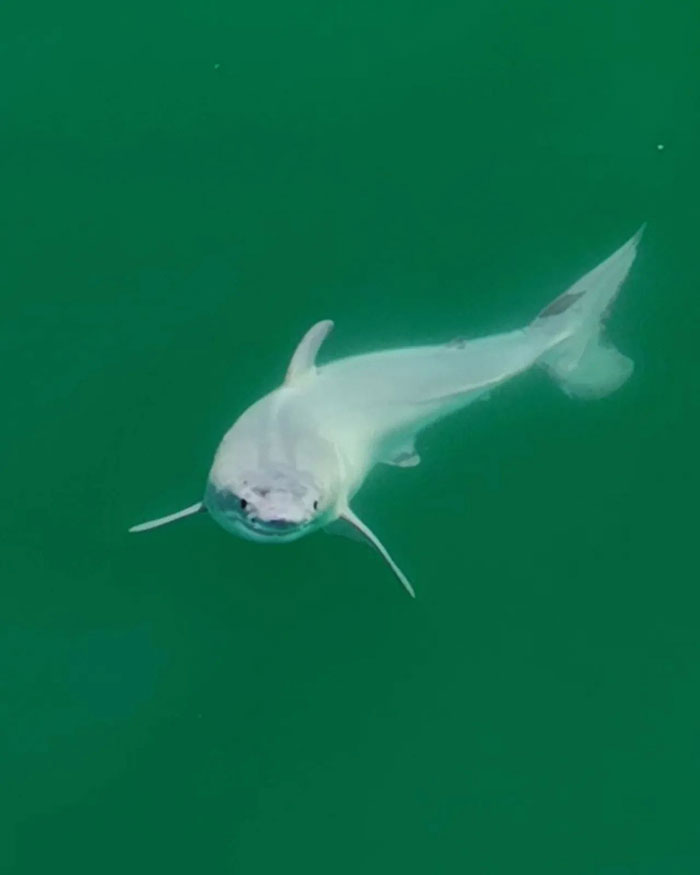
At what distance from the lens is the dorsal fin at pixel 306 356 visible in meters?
7.99

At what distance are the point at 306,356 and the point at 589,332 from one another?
95.8 inches

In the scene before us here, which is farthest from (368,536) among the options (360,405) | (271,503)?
(271,503)

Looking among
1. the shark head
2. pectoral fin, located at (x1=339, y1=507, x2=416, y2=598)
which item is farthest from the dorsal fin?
the shark head

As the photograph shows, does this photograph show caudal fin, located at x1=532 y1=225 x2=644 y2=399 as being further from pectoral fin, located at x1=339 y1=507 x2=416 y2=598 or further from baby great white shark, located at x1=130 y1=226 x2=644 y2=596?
pectoral fin, located at x1=339 y1=507 x2=416 y2=598

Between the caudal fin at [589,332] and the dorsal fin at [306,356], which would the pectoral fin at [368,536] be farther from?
the caudal fin at [589,332]

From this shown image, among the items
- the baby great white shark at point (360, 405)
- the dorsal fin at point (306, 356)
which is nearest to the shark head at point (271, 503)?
the baby great white shark at point (360, 405)

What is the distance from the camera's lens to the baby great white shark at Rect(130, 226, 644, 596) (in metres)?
6.80

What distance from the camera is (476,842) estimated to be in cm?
869

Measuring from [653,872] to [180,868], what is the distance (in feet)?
11.1

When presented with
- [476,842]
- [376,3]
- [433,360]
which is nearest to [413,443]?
[433,360]

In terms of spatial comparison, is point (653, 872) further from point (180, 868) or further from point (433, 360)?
point (433, 360)

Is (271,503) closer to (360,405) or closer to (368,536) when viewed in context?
(368,536)

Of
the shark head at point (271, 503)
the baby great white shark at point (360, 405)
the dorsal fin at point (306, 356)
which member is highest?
the dorsal fin at point (306, 356)

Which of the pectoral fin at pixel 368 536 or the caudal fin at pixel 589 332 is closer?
the pectoral fin at pixel 368 536
